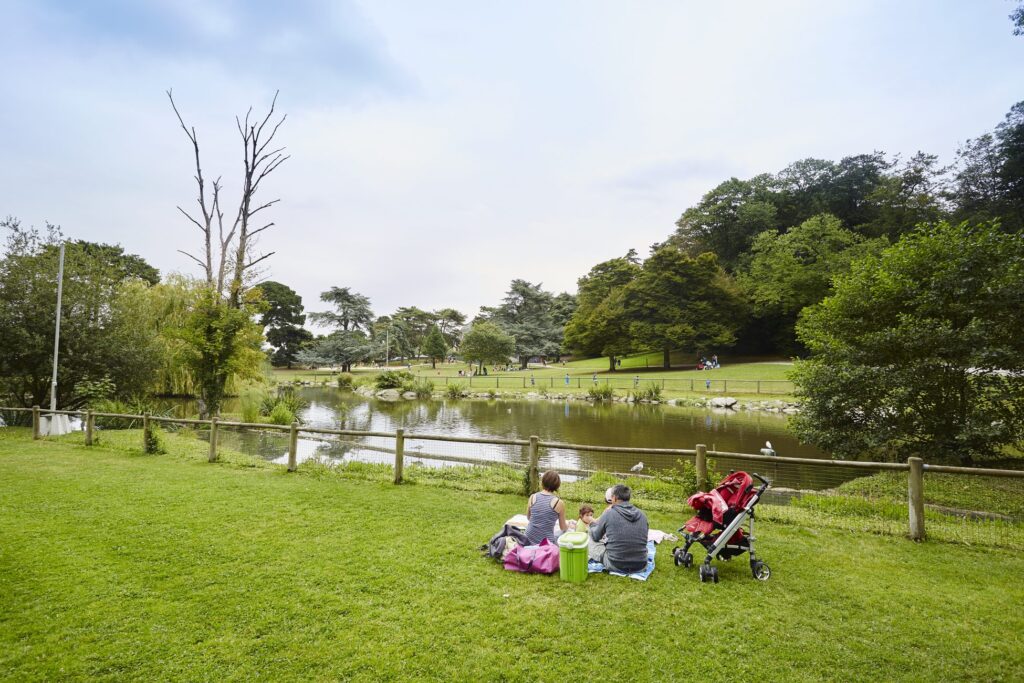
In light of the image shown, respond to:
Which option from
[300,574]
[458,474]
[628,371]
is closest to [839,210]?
[628,371]

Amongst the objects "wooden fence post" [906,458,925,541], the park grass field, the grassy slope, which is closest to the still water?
the park grass field

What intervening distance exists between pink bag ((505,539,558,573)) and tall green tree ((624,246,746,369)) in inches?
1788

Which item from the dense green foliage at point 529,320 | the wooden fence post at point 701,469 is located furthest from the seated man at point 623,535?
the dense green foliage at point 529,320

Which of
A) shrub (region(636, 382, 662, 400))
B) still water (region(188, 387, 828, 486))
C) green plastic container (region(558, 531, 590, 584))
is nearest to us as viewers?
green plastic container (region(558, 531, 590, 584))

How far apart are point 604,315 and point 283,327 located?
47441 millimetres

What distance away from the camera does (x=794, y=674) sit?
3.50 meters

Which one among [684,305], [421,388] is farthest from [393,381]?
[684,305]

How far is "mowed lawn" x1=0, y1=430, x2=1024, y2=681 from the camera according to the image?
141 inches

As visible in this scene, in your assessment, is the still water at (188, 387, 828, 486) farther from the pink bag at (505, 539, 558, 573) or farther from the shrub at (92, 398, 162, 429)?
the pink bag at (505, 539, 558, 573)

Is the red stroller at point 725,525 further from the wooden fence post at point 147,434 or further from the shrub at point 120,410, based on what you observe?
the shrub at point 120,410

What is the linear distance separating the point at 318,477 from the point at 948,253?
47.7 ft

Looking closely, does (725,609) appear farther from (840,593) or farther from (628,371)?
(628,371)

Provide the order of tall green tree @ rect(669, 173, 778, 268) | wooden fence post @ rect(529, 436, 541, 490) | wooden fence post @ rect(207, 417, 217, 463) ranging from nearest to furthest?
wooden fence post @ rect(529, 436, 541, 490), wooden fence post @ rect(207, 417, 217, 463), tall green tree @ rect(669, 173, 778, 268)

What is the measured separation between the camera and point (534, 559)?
520cm
